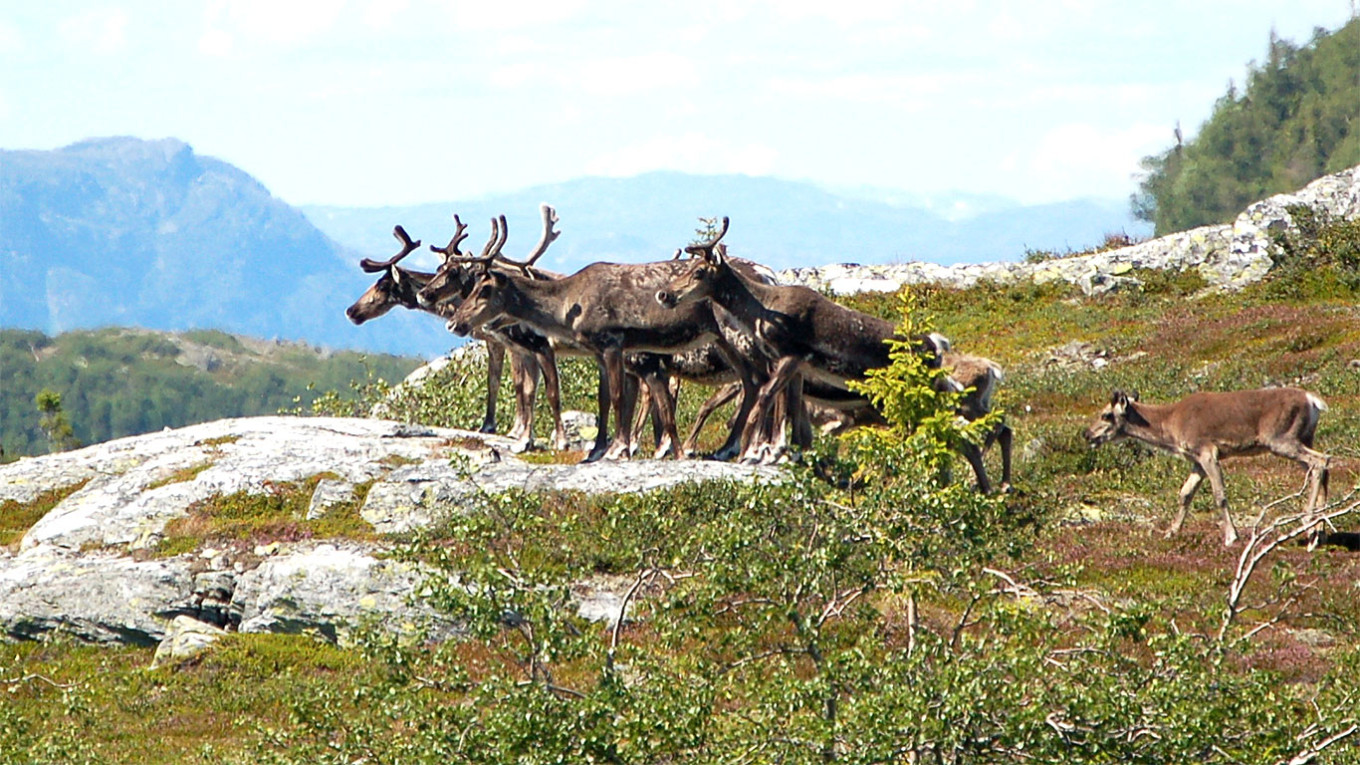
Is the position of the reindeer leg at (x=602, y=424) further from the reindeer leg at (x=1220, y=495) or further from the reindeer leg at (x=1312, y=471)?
the reindeer leg at (x=1312, y=471)

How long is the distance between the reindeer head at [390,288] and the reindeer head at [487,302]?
2.62 meters

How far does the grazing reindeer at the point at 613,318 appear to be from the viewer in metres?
20.0

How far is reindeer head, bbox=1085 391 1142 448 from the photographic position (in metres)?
20.5

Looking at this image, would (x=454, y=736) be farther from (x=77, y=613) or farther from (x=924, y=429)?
(x=77, y=613)

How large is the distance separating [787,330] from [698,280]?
1.33 m

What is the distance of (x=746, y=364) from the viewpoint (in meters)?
19.8

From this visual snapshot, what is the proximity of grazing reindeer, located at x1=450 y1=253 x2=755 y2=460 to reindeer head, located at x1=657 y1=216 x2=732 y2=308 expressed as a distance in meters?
0.17

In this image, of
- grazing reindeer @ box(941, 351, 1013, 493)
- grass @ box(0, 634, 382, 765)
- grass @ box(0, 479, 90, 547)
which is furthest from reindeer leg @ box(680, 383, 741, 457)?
grass @ box(0, 479, 90, 547)

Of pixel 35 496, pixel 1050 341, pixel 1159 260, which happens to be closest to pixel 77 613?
pixel 35 496

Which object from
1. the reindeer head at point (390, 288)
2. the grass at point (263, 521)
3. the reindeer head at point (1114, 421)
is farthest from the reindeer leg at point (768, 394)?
the reindeer head at point (390, 288)

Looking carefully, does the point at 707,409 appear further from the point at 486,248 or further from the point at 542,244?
the point at 486,248

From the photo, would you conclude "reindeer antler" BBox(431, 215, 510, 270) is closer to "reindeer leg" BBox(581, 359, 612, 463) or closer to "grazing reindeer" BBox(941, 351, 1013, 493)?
"reindeer leg" BBox(581, 359, 612, 463)

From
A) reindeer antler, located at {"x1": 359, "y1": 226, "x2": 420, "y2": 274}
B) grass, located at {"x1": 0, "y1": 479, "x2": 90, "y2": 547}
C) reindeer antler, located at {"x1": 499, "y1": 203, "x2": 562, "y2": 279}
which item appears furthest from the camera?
reindeer antler, located at {"x1": 359, "y1": 226, "x2": 420, "y2": 274}

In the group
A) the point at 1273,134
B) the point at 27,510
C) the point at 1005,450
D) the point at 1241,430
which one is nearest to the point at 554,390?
the point at 1005,450
